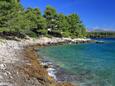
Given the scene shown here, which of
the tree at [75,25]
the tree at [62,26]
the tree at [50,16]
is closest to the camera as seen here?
the tree at [50,16]

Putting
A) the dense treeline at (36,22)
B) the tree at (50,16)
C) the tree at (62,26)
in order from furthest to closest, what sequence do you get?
the tree at (62,26) → the tree at (50,16) → the dense treeline at (36,22)

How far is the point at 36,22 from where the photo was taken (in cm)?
9031

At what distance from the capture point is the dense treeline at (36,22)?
64062 millimetres

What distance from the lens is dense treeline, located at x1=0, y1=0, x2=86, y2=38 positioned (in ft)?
210

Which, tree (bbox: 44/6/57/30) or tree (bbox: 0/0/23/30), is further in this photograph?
tree (bbox: 44/6/57/30)

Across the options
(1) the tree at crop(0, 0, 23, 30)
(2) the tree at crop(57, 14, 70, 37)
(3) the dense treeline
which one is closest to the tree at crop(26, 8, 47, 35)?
(3) the dense treeline

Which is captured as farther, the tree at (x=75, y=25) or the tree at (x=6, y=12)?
the tree at (x=75, y=25)

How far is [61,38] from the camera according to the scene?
10244 centimetres

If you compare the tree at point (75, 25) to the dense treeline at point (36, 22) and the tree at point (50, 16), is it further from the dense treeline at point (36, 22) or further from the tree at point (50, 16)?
the tree at point (50, 16)

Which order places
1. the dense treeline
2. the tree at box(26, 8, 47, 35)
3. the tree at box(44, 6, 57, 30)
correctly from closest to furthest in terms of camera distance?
1. the dense treeline
2. the tree at box(26, 8, 47, 35)
3. the tree at box(44, 6, 57, 30)

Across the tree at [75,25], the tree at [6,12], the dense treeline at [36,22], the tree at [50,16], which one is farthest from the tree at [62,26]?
the tree at [6,12]

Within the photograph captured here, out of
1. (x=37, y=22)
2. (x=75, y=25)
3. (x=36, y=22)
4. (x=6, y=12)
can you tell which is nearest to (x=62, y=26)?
(x=75, y=25)

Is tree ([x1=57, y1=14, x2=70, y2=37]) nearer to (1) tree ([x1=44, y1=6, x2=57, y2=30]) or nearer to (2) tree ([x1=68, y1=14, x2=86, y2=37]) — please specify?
(1) tree ([x1=44, y1=6, x2=57, y2=30])

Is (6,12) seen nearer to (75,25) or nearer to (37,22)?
(37,22)
